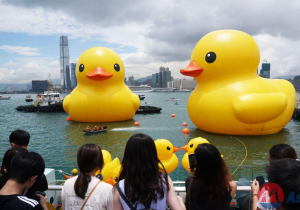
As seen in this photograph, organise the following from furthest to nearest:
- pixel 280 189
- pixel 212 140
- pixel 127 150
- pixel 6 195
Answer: pixel 212 140
pixel 127 150
pixel 6 195
pixel 280 189

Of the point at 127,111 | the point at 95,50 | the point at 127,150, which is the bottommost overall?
the point at 127,111

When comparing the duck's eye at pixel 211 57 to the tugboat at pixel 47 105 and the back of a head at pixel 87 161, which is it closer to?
the back of a head at pixel 87 161

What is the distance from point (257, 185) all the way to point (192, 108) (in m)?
9.46

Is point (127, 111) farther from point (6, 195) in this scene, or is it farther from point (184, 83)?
point (184, 83)

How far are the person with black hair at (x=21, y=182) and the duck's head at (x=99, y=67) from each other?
12.4 meters

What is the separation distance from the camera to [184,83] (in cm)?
14450

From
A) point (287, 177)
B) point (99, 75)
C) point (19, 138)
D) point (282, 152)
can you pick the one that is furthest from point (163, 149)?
point (99, 75)

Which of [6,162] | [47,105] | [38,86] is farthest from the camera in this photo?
[38,86]

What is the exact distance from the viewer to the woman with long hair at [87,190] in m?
2.14

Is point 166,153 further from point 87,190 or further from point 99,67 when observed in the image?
point 99,67

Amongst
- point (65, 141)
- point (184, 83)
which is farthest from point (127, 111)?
point (184, 83)

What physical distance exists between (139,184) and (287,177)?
107cm

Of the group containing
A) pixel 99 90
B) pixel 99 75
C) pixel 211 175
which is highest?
pixel 99 75

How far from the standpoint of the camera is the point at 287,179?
5.32ft
